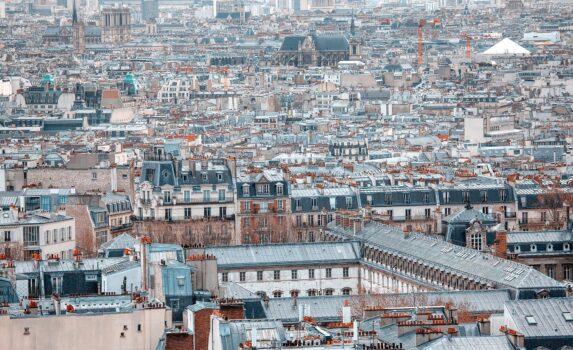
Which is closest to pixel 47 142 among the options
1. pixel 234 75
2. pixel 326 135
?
pixel 326 135

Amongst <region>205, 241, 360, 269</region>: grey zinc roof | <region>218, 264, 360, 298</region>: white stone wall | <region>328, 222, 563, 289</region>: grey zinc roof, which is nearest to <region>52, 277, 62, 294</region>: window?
<region>328, 222, 563, 289</region>: grey zinc roof

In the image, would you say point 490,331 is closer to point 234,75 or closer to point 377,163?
point 377,163

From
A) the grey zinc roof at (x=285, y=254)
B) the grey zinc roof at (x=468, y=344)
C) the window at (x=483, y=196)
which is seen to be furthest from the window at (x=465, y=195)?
the grey zinc roof at (x=468, y=344)

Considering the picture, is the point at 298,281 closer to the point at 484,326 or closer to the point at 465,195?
the point at 465,195

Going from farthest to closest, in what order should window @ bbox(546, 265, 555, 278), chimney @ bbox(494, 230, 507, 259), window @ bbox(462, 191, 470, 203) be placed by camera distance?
window @ bbox(462, 191, 470, 203), window @ bbox(546, 265, 555, 278), chimney @ bbox(494, 230, 507, 259)

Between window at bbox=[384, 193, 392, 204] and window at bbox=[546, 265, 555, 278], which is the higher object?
window at bbox=[546, 265, 555, 278]

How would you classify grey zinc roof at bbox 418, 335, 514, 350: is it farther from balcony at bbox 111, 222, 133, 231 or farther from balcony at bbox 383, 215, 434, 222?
balcony at bbox 383, 215, 434, 222

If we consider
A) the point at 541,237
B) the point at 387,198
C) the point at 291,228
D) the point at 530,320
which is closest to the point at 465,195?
the point at 387,198
